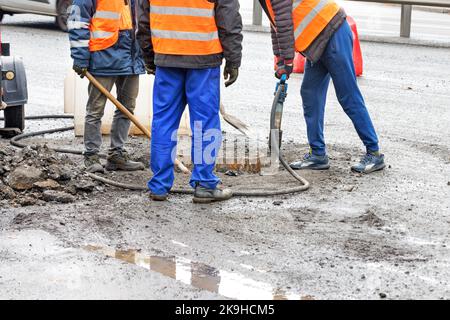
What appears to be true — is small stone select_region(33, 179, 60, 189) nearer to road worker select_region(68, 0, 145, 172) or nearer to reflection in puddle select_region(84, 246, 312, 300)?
road worker select_region(68, 0, 145, 172)

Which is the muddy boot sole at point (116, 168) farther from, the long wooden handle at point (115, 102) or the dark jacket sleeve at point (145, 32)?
the dark jacket sleeve at point (145, 32)

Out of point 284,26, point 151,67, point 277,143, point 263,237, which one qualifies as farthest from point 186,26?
point 263,237

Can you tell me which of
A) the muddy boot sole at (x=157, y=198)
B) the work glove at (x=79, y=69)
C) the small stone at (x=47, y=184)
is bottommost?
the muddy boot sole at (x=157, y=198)

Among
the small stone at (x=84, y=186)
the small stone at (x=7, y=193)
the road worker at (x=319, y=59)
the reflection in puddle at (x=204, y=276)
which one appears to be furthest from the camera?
the road worker at (x=319, y=59)

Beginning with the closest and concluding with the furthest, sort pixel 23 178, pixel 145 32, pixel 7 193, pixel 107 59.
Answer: pixel 7 193
pixel 23 178
pixel 145 32
pixel 107 59

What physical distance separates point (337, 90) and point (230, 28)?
1.52 meters

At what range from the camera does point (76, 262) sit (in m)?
5.91

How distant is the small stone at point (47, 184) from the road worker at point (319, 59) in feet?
6.39

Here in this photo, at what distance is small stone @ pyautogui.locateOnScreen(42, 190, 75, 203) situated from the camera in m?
7.12

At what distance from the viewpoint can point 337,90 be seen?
8391mm

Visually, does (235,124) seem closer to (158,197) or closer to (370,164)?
(370,164)

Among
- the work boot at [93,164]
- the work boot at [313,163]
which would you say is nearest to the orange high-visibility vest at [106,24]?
the work boot at [93,164]

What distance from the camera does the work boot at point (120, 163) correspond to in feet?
27.1

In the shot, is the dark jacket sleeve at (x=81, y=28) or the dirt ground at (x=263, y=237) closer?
the dirt ground at (x=263, y=237)
